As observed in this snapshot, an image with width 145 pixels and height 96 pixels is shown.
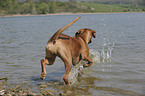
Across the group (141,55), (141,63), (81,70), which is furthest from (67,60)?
(141,55)

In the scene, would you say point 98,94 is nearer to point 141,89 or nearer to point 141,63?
point 141,89

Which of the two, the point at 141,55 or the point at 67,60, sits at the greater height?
the point at 67,60

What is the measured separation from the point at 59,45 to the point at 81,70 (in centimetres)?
274

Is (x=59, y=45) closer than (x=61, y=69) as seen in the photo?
Yes

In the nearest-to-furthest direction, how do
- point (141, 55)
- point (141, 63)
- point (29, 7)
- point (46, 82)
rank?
point (46, 82)
point (141, 63)
point (141, 55)
point (29, 7)

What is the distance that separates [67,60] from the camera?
5.58m

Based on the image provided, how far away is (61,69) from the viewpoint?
8344 millimetres

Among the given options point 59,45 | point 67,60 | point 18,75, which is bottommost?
point 18,75

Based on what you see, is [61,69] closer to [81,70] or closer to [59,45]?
[81,70]

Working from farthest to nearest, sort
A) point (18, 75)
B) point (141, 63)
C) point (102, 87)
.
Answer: point (141, 63) → point (18, 75) → point (102, 87)

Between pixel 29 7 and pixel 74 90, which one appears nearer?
pixel 74 90

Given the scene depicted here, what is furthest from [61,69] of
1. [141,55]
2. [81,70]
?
[141,55]

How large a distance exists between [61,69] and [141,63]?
11.4 feet

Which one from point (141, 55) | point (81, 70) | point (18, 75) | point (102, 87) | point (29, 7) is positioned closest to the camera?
point (102, 87)
